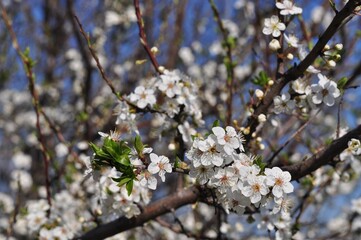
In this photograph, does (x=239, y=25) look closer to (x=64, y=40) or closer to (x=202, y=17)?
(x=202, y=17)

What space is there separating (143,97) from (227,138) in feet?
2.72

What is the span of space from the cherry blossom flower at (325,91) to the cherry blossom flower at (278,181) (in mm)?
598

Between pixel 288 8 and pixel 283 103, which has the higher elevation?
pixel 288 8

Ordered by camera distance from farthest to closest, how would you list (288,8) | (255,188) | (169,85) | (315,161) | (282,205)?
(169,85) → (288,8) → (315,161) → (282,205) → (255,188)

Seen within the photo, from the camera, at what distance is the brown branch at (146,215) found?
249 cm

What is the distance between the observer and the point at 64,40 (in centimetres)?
728

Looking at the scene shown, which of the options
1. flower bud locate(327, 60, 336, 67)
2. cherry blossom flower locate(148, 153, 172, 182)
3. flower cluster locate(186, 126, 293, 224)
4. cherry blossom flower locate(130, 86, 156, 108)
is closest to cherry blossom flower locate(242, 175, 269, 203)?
flower cluster locate(186, 126, 293, 224)

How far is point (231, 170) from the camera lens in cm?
176

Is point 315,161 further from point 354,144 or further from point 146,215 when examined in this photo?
point 146,215

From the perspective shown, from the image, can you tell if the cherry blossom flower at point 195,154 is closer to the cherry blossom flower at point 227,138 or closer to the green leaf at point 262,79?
the cherry blossom flower at point 227,138

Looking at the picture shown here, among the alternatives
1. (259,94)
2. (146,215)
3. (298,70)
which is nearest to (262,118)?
(259,94)

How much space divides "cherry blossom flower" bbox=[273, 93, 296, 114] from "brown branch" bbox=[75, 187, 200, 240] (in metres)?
0.57

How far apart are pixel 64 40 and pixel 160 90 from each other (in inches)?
202

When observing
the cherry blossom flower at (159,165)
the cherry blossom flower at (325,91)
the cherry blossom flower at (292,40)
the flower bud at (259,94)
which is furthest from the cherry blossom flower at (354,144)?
the cherry blossom flower at (159,165)
